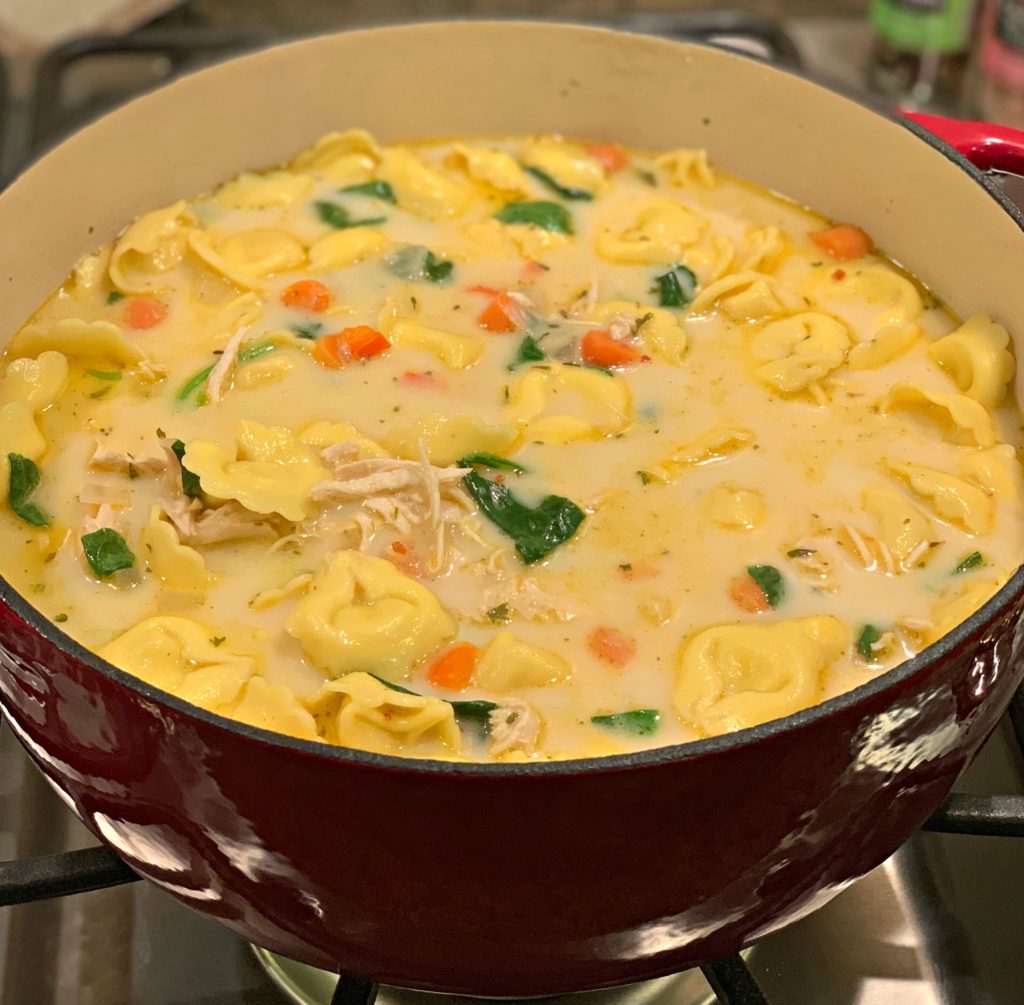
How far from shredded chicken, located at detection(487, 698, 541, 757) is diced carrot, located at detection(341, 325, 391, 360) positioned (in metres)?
0.59

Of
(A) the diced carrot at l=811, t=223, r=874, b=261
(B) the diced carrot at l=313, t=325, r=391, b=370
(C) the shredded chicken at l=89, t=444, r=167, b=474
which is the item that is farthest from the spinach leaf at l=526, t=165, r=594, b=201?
(C) the shredded chicken at l=89, t=444, r=167, b=474

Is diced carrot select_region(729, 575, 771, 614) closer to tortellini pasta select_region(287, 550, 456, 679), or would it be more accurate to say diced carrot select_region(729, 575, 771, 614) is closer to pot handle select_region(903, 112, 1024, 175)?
tortellini pasta select_region(287, 550, 456, 679)

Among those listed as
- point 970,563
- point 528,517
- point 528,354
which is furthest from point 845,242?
point 528,517

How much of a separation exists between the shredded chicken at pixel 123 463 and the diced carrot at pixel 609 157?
2.81 feet

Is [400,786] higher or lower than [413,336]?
higher

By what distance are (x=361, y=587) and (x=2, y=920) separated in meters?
0.52

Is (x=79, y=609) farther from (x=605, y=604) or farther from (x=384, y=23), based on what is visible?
(x=384, y=23)

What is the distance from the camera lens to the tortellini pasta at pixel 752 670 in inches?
50.7

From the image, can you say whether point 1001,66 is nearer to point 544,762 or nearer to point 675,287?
point 675,287

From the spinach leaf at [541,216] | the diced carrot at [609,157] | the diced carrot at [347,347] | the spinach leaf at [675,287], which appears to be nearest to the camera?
the diced carrot at [347,347]

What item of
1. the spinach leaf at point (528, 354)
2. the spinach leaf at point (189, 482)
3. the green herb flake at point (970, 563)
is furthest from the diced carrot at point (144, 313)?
the green herb flake at point (970, 563)

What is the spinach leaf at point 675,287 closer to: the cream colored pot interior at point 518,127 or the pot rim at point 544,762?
the cream colored pot interior at point 518,127

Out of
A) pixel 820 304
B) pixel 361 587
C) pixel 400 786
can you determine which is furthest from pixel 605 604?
pixel 820 304

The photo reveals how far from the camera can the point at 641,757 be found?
3.05 feet
